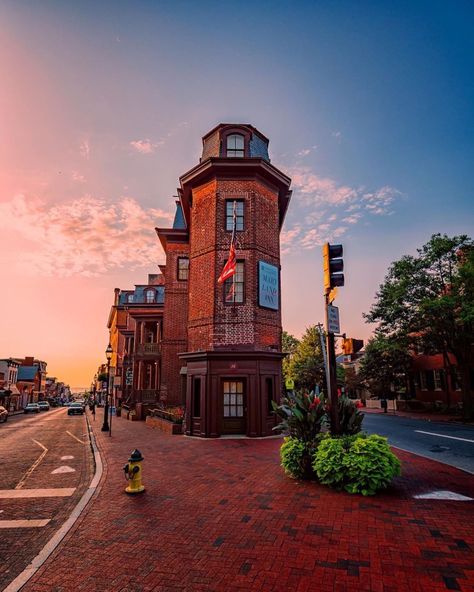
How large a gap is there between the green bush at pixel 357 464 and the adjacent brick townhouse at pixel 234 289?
8080 mm

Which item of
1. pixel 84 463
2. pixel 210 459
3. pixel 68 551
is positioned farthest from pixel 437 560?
pixel 84 463

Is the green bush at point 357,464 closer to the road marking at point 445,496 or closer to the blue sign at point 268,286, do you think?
the road marking at point 445,496

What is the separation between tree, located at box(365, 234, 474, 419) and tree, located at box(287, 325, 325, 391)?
1827 centimetres

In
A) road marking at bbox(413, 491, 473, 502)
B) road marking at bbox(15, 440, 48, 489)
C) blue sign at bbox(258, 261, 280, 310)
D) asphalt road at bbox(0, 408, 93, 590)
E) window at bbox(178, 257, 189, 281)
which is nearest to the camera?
asphalt road at bbox(0, 408, 93, 590)

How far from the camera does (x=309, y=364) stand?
1766 inches

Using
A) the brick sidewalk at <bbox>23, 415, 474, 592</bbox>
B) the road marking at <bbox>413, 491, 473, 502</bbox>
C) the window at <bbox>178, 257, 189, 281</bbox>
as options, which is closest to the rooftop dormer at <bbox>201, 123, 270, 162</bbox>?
the window at <bbox>178, 257, 189, 281</bbox>

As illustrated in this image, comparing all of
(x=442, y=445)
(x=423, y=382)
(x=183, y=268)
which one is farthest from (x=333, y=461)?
(x=423, y=382)

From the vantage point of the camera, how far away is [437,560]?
14.7 ft

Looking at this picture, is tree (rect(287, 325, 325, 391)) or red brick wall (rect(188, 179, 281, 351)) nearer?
red brick wall (rect(188, 179, 281, 351))

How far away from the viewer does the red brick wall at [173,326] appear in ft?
79.4

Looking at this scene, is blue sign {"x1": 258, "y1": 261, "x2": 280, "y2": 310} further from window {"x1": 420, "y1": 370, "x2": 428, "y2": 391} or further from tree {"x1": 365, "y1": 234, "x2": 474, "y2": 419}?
window {"x1": 420, "y1": 370, "x2": 428, "y2": 391}

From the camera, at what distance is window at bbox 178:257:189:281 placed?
25734 mm

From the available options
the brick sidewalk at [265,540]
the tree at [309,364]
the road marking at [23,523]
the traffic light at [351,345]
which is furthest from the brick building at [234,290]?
the tree at [309,364]

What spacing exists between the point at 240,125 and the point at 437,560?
1932 centimetres
